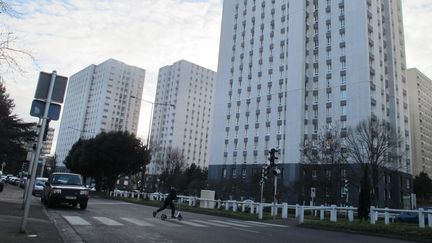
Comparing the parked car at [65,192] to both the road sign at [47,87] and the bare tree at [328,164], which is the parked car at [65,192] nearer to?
the road sign at [47,87]

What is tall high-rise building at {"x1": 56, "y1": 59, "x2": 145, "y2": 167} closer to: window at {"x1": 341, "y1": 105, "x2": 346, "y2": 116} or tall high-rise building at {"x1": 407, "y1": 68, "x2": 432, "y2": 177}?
tall high-rise building at {"x1": 407, "y1": 68, "x2": 432, "y2": 177}

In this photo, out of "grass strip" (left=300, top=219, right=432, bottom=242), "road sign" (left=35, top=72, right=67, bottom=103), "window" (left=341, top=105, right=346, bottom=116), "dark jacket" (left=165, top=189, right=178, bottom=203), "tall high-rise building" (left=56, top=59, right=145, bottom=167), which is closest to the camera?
"road sign" (left=35, top=72, right=67, bottom=103)

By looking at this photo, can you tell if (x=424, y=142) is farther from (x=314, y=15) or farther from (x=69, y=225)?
(x=69, y=225)

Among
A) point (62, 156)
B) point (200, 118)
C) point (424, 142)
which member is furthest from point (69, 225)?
point (62, 156)

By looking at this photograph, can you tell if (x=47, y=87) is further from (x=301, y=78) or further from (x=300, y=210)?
(x=301, y=78)

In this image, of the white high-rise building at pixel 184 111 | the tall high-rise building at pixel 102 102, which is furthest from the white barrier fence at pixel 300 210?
the tall high-rise building at pixel 102 102

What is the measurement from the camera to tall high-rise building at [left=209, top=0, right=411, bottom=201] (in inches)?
2837

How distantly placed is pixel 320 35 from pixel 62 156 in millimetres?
124327

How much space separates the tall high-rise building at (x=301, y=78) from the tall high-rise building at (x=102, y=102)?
234 ft

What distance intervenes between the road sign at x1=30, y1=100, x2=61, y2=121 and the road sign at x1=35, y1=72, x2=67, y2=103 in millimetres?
121

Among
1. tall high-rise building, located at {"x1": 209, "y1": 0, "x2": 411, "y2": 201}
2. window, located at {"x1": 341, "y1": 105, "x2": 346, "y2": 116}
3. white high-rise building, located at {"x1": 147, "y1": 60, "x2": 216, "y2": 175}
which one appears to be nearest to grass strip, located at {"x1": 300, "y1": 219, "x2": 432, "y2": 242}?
tall high-rise building, located at {"x1": 209, "y1": 0, "x2": 411, "y2": 201}

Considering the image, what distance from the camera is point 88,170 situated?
57125 mm

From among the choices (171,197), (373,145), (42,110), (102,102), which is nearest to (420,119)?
(373,145)

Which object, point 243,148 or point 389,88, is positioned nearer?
point 389,88
